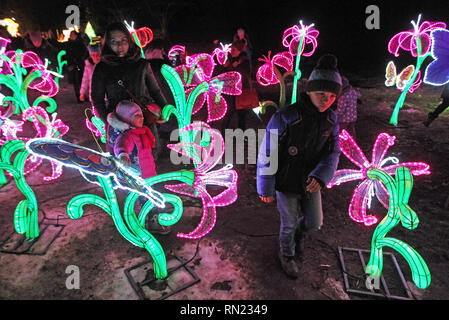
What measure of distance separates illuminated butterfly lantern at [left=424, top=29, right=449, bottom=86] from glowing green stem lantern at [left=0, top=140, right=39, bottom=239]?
5236mm

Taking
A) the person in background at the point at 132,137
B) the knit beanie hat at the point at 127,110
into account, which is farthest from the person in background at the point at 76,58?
the knit beanie hat at the point at 127,110

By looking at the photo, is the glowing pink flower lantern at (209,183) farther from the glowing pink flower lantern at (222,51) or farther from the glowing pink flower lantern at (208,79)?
the glowing pink flower lantern at (222,51)

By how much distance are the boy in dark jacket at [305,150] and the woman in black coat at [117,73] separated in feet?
5.21

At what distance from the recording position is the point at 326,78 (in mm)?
2445

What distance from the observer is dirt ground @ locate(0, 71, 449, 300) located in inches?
112

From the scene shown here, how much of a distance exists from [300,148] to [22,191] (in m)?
3.06

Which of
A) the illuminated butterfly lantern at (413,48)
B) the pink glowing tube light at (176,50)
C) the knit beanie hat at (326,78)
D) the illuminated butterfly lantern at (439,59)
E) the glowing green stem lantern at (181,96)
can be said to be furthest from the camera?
the pink glowing tube light at (176,50)

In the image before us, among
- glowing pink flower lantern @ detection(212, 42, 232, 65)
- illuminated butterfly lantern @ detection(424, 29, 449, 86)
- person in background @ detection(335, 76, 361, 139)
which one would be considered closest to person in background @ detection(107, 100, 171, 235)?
glowing pink flower lantern @ detection(212, 42, 232, 65)

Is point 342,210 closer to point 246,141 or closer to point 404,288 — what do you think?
point 404,288

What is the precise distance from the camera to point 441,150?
5770mm

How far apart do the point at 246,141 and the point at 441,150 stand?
381 centimetres

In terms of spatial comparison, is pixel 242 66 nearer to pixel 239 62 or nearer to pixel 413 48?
pixel 239 62

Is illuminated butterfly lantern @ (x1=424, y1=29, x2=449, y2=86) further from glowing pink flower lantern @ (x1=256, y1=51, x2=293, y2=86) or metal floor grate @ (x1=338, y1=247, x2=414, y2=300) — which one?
metal floor grate @ (x1=338, y1=247, x2=414, y2=300)

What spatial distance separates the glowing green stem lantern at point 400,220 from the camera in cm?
246
